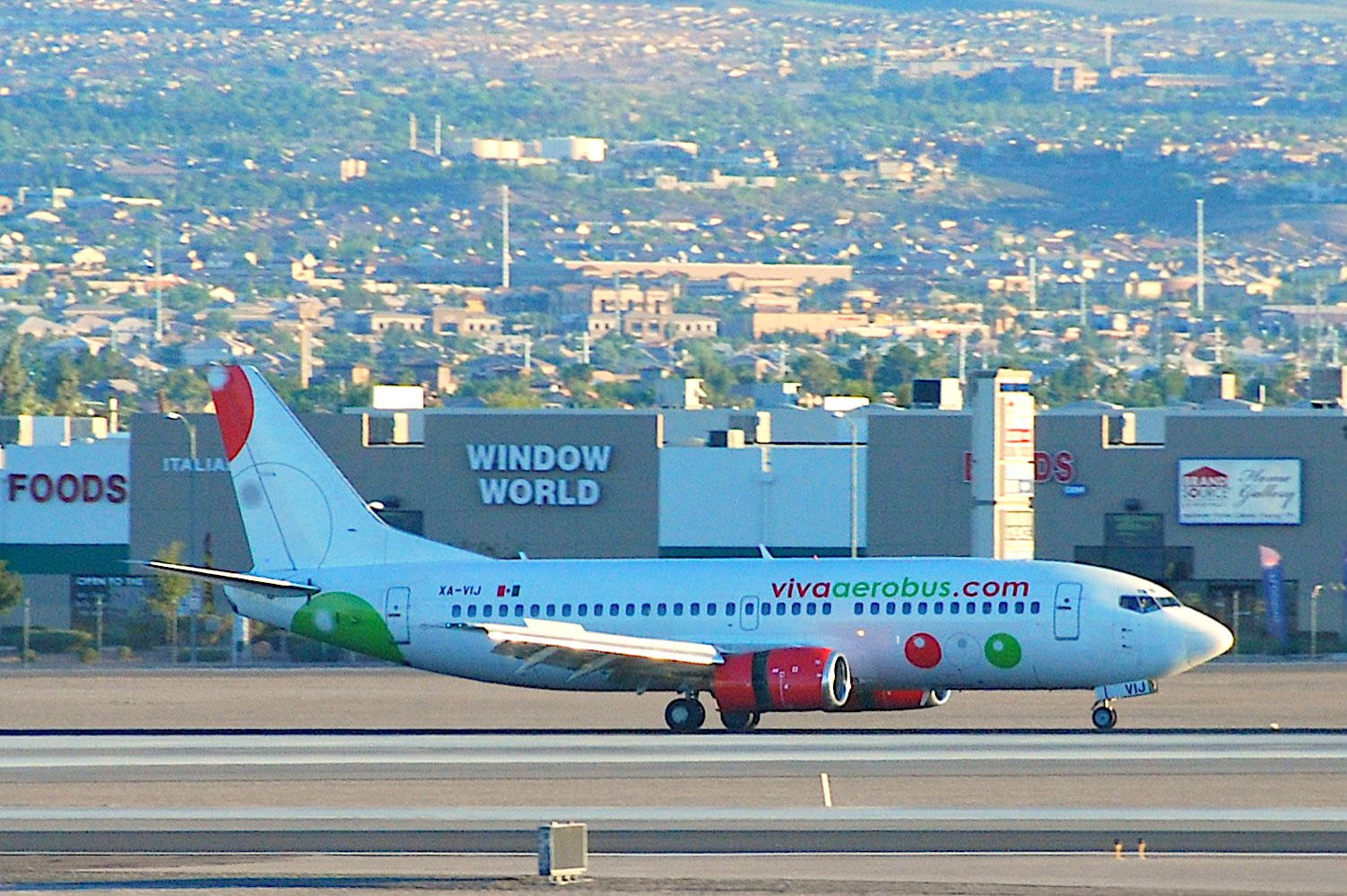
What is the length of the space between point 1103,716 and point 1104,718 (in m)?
0.07

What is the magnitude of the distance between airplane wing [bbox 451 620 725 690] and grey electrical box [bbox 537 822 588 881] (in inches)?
684

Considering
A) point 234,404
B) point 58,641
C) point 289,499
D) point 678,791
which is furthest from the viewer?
point 58,641

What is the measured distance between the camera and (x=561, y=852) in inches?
1097

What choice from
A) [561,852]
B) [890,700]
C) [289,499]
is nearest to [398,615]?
[289,499]

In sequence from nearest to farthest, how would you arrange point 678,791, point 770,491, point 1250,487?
point 678,791 < point 1250,487 < point 770,491

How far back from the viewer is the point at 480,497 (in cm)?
9225

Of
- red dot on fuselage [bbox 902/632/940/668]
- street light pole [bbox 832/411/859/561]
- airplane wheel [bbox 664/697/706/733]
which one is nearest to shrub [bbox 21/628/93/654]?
street light pole [bbox 832/411/859/561]

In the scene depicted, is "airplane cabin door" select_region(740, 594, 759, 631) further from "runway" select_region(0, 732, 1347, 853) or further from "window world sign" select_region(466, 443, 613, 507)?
"window world sign" select_region(466, 443, 613, 507)

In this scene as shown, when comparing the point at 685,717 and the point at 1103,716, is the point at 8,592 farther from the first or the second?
the point at 1103,716

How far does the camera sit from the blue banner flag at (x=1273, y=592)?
79.7 meters

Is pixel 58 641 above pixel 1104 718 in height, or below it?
below

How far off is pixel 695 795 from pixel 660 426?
56248 mm

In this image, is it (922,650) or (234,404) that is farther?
(234,404)

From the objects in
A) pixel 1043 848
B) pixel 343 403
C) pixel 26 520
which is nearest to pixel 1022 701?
pixel 1043 848
